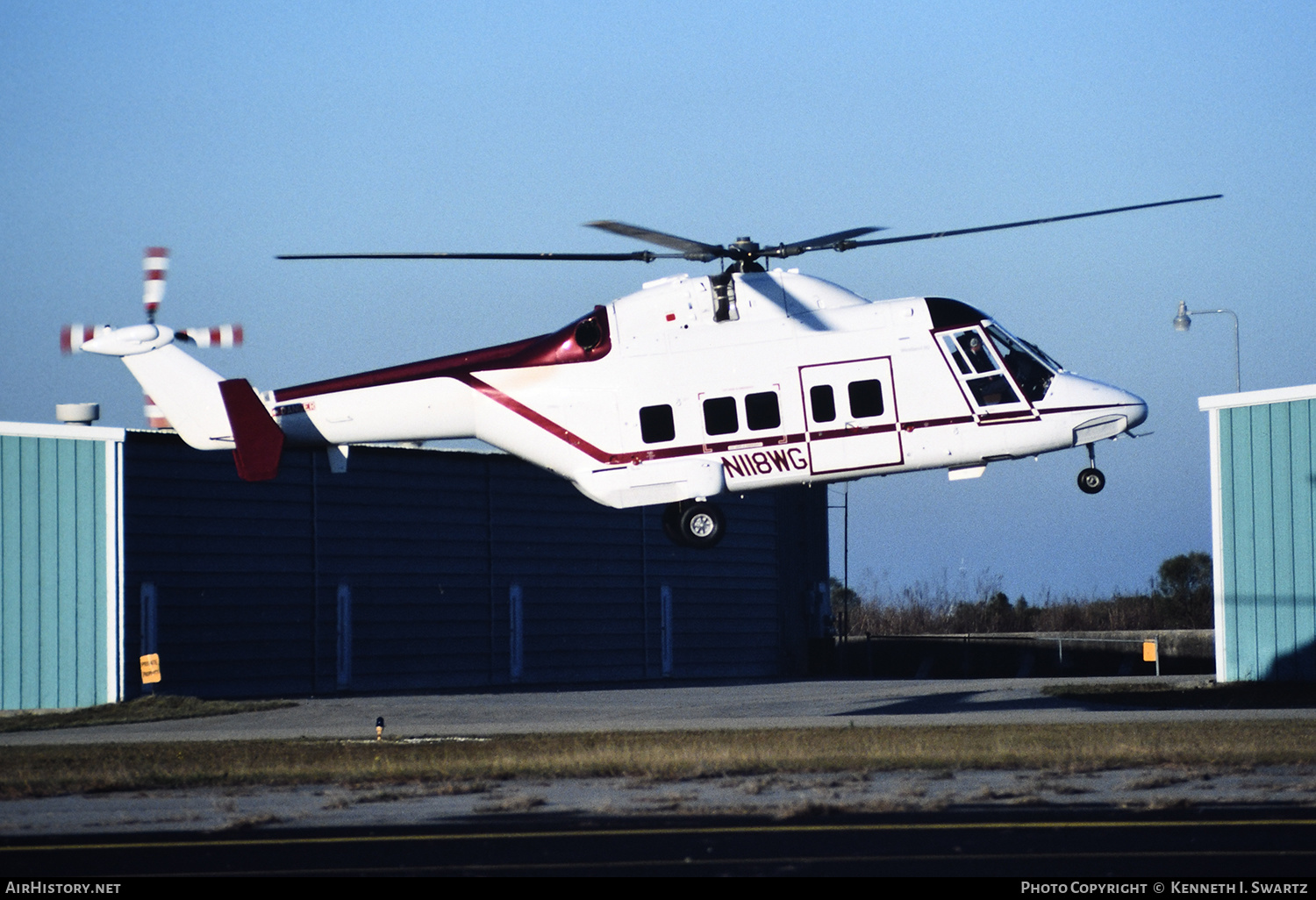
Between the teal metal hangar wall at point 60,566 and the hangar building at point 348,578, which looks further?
the hangar building at point 348,578

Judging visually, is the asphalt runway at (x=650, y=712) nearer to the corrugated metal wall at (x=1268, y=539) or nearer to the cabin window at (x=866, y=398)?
the corrugated metal wall at (x=1268, y=539)

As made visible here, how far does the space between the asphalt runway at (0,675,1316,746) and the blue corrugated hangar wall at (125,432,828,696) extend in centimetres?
207

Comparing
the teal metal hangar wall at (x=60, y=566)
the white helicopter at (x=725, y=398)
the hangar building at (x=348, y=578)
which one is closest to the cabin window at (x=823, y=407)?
the white helicopter at (x=725, y=398)


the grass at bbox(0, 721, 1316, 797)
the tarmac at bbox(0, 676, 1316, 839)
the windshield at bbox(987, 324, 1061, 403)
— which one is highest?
the windshield at bbox(987, 324, 1061, 403)

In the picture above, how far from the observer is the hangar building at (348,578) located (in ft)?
97.9

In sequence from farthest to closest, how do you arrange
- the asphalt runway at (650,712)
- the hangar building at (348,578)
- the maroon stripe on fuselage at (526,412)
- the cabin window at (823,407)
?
the hangar building at (348,578)
the asphalt runway at (650,712)
the maroon stripe on fuselage at (526,412)
the cabin window at (823,407)

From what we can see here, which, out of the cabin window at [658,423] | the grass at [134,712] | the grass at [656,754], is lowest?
the grass at [134,712]

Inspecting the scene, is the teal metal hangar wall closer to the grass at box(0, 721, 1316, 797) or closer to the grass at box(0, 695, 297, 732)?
the grass at box(0, 695, 297, 732)

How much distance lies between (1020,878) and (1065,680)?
25.9 m

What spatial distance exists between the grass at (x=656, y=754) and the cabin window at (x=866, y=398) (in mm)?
4349

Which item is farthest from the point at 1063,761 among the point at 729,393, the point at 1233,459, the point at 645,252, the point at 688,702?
the point at 1233,459

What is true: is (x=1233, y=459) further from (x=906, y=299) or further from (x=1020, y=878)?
(x=1020, y=878)

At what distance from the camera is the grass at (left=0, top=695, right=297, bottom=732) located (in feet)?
90.5

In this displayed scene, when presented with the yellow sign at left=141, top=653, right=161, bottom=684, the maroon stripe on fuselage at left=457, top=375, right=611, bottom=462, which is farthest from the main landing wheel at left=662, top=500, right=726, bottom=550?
the yellow sign at left=141, top=653, right=161, bottom=684
